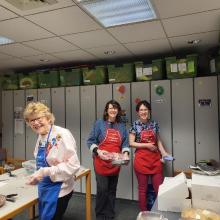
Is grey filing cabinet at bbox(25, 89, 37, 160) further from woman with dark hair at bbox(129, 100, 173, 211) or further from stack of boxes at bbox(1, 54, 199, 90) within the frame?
woman with dark hair at bbox(129, 100, 173, 211)

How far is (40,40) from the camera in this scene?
2963 mm

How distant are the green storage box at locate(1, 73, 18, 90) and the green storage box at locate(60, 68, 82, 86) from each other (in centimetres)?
100

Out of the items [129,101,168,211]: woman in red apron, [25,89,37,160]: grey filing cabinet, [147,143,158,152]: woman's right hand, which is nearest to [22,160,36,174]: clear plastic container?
[129,101,168,211]: woman in red apron

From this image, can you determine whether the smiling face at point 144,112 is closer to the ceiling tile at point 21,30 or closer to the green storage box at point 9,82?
the ceiling tile at point 21,30

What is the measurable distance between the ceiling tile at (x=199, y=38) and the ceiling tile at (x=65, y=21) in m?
1.11

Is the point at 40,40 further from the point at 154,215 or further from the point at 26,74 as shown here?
the point at 154,215

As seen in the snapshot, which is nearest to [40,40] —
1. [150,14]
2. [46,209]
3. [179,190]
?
[150,14]

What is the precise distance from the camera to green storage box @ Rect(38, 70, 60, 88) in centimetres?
420

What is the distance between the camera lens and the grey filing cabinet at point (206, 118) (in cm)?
329

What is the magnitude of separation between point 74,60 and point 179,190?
299 cm

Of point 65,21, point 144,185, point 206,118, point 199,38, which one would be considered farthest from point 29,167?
point 199,38

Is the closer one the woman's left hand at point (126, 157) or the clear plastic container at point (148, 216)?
the clear plastic container at point (148, 216)

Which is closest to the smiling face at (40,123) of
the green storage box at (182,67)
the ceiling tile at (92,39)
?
the ceiling tile at (92,39)

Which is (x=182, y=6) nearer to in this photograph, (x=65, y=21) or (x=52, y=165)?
(x=65, y=21)
